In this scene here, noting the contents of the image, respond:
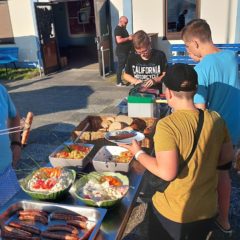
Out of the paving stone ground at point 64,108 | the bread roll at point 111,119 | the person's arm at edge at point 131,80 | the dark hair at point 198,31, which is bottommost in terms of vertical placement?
the paving stone ground at point 64,108

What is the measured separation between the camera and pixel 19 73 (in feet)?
37.2

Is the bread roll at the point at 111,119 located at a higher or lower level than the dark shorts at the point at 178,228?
higher

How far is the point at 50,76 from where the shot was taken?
35.9ft

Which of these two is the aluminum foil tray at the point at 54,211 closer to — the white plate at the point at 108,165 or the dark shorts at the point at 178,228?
the dark shorts at the point at 178,228

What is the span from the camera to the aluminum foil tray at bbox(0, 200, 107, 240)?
1.70 m

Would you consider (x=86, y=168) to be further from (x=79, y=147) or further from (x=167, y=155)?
(x=167, y=155)

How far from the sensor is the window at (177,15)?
9.81 metres

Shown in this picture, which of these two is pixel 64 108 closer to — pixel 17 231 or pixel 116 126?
pixel 116 126

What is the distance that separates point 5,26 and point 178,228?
11.4m

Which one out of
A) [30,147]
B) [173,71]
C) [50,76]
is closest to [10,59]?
[50,76]

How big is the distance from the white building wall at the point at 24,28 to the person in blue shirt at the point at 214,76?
31.7 ft

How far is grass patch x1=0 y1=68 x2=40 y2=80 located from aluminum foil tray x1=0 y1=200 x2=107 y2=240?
9.50 metres

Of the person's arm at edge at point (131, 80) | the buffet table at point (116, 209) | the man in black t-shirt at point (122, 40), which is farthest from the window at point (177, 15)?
the buffet table at point (116, 209)

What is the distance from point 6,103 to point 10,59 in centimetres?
963
